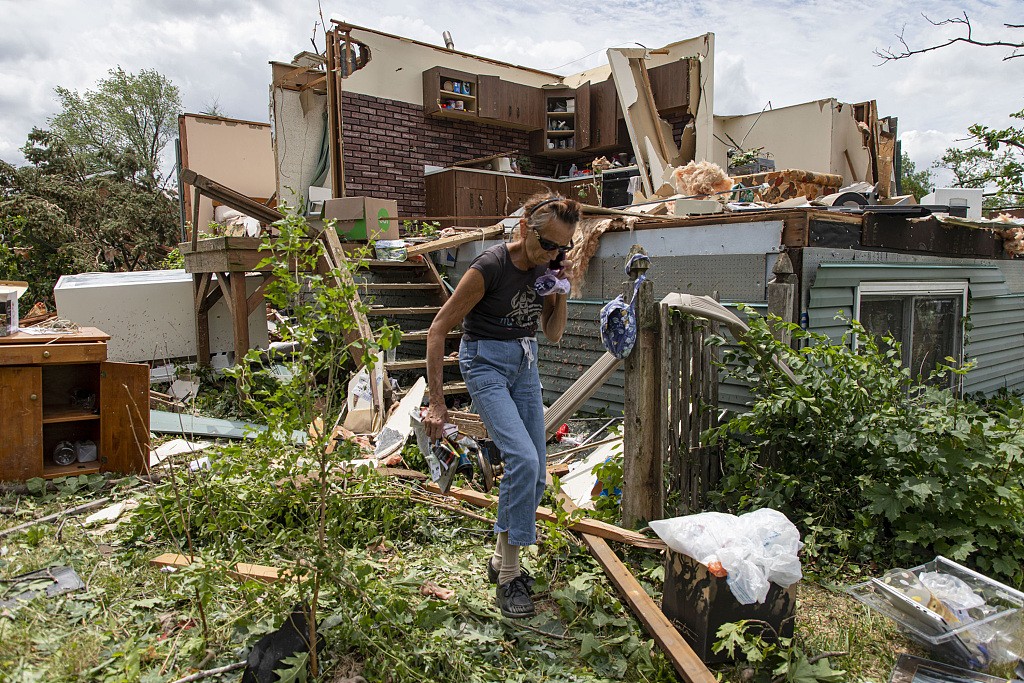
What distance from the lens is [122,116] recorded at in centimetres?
2867

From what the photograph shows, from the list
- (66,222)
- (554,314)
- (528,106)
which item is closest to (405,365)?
(554,314)

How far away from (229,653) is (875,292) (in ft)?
17.8

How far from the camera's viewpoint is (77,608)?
119 inches

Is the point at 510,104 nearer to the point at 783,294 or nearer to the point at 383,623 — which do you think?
the point at 783,294

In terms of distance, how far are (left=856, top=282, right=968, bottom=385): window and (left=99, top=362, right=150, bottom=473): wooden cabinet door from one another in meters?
5.73

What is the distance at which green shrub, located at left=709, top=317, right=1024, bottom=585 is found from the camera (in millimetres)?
3498

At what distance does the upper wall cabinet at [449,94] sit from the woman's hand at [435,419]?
31.4ft

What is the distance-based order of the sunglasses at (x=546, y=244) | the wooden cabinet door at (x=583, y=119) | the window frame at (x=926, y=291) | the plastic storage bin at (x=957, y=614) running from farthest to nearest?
→ the wooden cabinet door at (x=583, y=119) < the window frame at (x=926, y=291) < the sunglasses at (x=546, y=244) < the plastic storage bin at (x=957, y=614)

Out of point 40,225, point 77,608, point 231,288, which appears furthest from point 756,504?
point 40,225

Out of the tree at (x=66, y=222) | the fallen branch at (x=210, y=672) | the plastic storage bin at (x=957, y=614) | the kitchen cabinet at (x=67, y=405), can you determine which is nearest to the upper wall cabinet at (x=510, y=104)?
the tree at (x=66, y=222)

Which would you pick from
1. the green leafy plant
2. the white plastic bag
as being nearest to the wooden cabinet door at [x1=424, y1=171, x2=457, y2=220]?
Result: the white plastic bag

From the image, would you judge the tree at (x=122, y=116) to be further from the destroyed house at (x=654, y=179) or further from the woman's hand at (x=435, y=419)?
the woman's hand at (x=435, y=419)

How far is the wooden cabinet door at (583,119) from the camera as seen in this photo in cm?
1264

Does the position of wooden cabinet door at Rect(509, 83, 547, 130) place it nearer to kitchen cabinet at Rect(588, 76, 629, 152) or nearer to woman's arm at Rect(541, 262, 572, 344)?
kitchen cabinet at Rect(588, 76, 629, 152)
